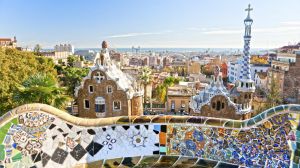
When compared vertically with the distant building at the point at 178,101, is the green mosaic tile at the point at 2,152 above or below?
above

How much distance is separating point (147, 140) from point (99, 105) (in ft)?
35.6

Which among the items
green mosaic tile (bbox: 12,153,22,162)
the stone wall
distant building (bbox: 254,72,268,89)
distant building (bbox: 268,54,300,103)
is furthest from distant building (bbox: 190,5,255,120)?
distant building (bbox: 254,72,268,89)

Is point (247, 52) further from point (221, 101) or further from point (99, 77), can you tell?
point (99, 77)

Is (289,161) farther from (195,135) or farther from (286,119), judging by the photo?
(195,135)

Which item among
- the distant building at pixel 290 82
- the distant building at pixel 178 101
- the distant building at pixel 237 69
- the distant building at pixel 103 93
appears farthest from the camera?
the distant building at pixel 237 69

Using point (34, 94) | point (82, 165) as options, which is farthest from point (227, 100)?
point (82, 165)

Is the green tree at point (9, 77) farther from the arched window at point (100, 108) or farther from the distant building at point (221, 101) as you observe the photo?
the distant building at point (221, 101)

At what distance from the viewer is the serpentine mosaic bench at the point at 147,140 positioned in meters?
3.22

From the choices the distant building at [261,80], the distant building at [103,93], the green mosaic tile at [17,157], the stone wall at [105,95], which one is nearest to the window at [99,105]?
the distant building at [103,93]

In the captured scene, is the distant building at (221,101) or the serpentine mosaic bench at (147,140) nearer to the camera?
the serpentine mosaic bench at (147,140)

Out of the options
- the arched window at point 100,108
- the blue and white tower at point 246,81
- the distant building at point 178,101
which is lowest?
the distant building at point 178,101

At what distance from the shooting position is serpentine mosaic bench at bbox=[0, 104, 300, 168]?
3221 millimetres

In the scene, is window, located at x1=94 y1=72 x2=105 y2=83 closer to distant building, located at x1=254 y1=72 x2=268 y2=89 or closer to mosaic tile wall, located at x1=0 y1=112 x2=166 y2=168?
mosaic tile wall, located at x1=0 y1=112 x2=166 y2=168

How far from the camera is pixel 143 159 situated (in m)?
3.59
